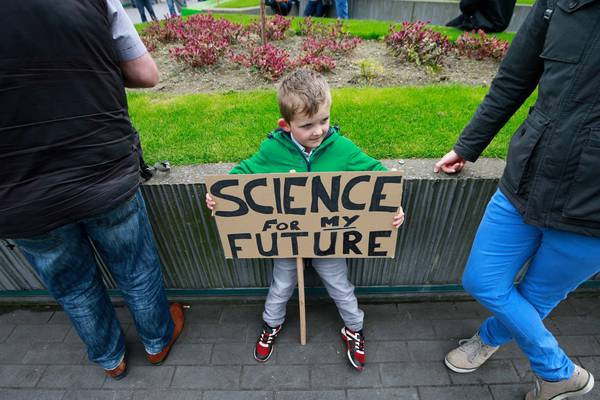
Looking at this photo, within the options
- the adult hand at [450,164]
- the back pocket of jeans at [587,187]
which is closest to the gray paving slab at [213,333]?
the adult hand at [450,164]

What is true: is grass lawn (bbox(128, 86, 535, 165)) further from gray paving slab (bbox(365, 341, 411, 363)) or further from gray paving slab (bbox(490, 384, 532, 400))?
gray paving slab (bbox(490, 384, 532, 400))

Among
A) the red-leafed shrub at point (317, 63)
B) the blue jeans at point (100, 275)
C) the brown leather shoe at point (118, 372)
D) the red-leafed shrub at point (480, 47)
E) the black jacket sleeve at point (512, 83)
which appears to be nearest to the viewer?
the black jacket sleeve at point (512, 83)

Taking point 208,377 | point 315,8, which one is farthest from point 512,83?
point 315,8

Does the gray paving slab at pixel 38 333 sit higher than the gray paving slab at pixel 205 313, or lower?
higher

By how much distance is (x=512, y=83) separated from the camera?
1.64m

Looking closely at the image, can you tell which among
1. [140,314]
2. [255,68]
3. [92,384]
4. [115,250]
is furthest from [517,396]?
[255,68]

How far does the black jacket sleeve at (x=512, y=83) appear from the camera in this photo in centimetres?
147

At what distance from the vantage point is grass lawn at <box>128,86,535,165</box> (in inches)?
98.3

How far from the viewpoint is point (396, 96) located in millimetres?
3328

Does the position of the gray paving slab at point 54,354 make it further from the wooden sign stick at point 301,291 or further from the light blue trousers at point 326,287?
the wooden sign stick at point 301,291

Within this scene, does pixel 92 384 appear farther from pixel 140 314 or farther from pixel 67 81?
pixel 67 81

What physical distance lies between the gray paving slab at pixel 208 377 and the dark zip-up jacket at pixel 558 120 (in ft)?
6.15

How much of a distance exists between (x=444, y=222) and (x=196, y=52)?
11.2ft

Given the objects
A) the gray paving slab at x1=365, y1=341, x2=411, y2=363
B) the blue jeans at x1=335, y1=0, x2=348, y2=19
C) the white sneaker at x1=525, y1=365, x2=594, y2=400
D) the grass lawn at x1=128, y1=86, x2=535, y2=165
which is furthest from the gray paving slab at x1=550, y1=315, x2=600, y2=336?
the blue jeans at x1=335, y1=0, x2=348, y2=19
